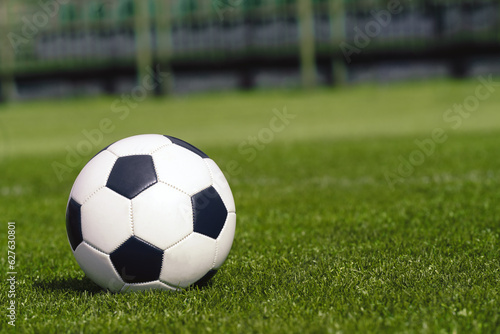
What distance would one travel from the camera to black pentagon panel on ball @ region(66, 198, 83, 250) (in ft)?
9.62

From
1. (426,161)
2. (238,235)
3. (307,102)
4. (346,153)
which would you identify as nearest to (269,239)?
(238,235)

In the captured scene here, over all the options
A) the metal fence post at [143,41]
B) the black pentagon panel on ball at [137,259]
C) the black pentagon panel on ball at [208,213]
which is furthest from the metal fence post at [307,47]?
the black pentagon panel on ball at [137,259]

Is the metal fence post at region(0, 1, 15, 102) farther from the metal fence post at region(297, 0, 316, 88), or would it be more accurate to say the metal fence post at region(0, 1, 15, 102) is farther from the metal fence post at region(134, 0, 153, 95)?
the metal fence post at region(297, 0, 316, 88)

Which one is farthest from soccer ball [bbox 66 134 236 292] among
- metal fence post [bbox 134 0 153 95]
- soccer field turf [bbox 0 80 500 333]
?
metal fence post [bbox 134 0 153 95]

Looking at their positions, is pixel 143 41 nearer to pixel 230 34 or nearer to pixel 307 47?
pixel 230 34

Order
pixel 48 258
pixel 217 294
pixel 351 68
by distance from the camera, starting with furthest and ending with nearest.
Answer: pixel 351 68 < pixel 48 258 < pixel 217 294

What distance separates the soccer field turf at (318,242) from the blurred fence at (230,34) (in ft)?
36.1

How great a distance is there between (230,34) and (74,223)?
2320cm

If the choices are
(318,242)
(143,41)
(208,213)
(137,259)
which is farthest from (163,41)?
(137,259)

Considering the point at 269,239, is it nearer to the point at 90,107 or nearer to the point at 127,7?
the point at 90,107

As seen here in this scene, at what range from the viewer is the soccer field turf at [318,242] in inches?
98.5

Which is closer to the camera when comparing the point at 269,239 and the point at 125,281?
the point at 125,281

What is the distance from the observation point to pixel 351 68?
2250cm

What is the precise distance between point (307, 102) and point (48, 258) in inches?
633
